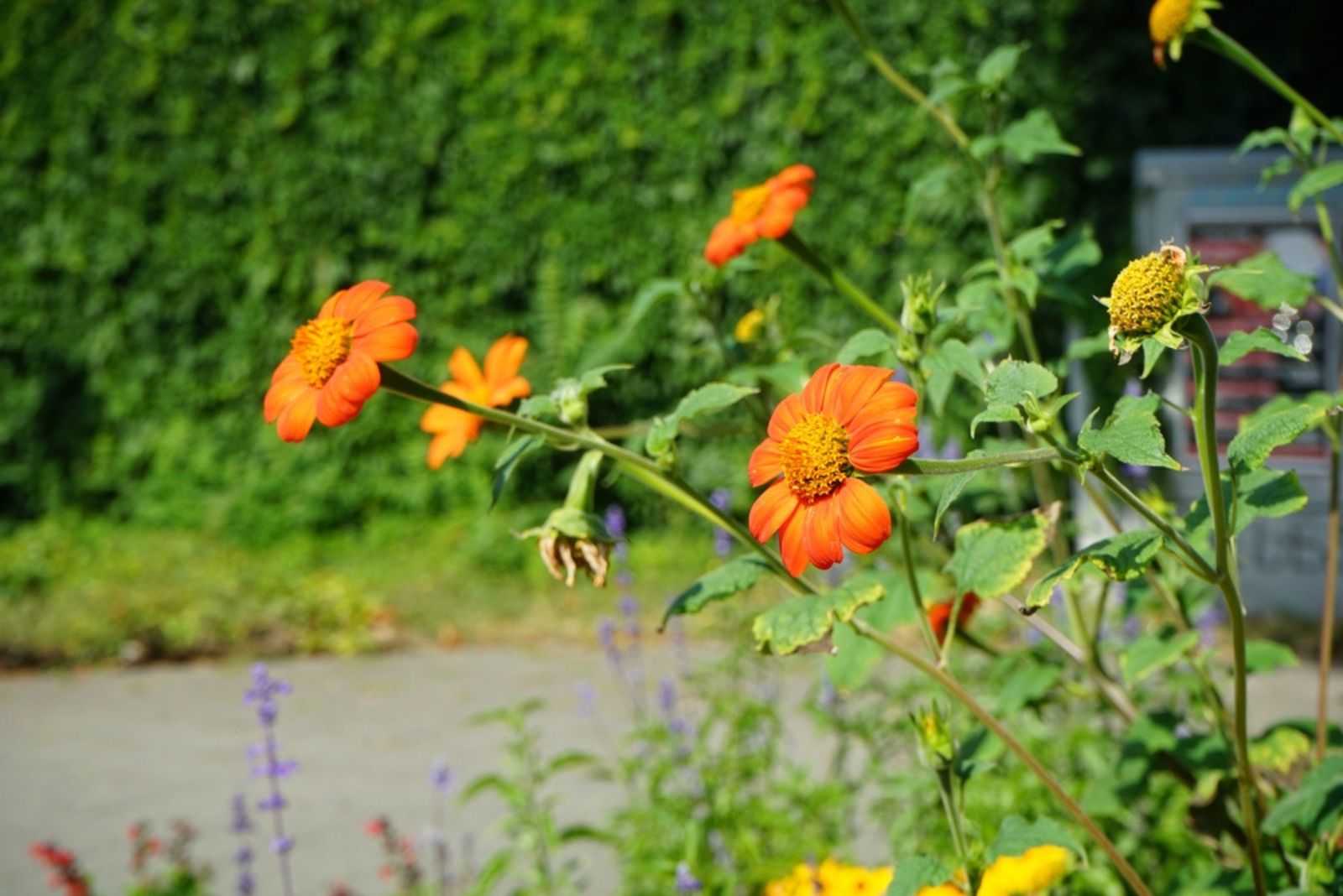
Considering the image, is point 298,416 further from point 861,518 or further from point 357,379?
point 861,518

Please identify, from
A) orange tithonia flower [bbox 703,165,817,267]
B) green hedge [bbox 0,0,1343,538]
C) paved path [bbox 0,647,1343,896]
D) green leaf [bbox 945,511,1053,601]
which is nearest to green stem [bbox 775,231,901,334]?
orange tithonia flower [bbox 703,165,817,267]

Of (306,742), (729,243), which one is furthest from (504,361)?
(306,742)

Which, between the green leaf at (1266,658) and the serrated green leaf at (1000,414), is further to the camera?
the green leaf at (1266,658)

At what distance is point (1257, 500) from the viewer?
1.16 m

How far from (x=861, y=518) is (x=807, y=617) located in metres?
0.22

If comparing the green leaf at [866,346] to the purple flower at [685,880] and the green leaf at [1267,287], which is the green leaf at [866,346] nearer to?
the green leaf at [1267,287]

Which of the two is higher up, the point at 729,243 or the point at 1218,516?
the point at 729,243

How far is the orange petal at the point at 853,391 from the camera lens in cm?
95

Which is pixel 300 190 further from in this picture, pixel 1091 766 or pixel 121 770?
pixel 1091 766

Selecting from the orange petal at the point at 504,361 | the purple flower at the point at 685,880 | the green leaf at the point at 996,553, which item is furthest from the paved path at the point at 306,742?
the green leaf at the point at 996,553

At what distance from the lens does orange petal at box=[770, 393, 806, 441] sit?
3.27 ft

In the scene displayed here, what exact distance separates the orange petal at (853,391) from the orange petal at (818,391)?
0.01 m

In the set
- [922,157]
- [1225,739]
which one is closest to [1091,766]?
[1225,739]

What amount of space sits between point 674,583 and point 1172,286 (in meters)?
4.29
